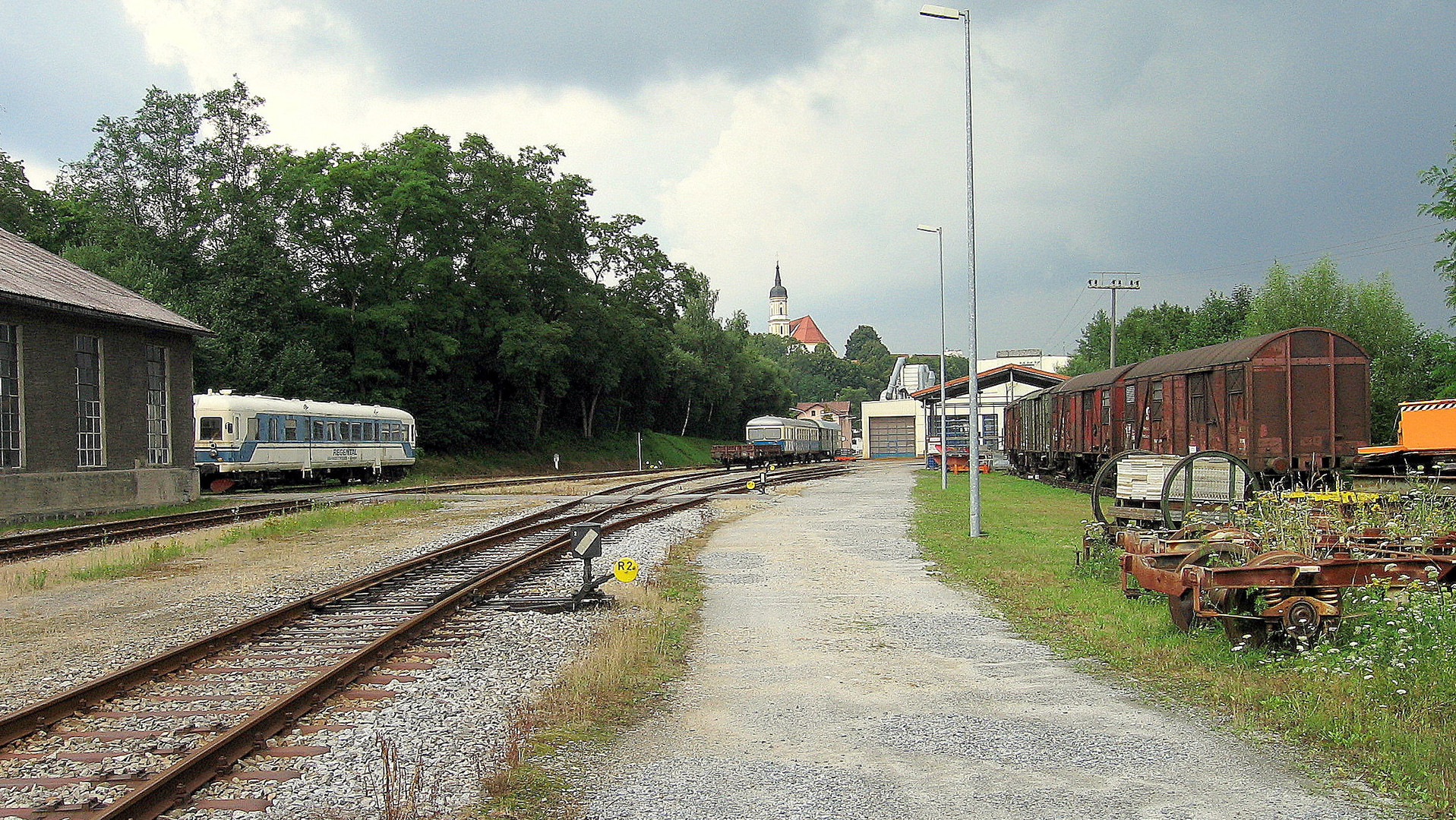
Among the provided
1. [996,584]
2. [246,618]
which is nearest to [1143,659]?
[996,584]

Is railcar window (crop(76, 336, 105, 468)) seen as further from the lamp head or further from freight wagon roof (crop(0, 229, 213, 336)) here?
the lamp head

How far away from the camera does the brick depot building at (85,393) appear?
20766 mm

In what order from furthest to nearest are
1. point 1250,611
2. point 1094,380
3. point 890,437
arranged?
1. point 890,437
2. point 1094,380
3. point 1250,611

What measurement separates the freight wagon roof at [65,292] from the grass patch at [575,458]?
13.5 meters

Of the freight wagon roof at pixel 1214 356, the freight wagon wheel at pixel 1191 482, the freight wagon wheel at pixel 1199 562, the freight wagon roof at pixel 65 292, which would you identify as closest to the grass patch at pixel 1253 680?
the freight wagon wheel at pixel 1199 562

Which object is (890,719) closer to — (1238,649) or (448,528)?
(1238,649)

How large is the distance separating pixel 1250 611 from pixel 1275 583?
0.48 metres

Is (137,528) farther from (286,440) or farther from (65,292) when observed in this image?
(286,440)

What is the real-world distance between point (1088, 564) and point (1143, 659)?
4279 mm

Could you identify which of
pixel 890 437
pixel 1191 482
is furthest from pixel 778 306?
pixel 1191 482

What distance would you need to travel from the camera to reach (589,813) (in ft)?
15.2

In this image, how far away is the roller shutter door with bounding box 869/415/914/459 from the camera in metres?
89.4

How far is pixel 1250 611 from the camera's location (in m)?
7.36

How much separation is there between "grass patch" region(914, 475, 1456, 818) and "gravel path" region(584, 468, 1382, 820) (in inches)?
12.8
